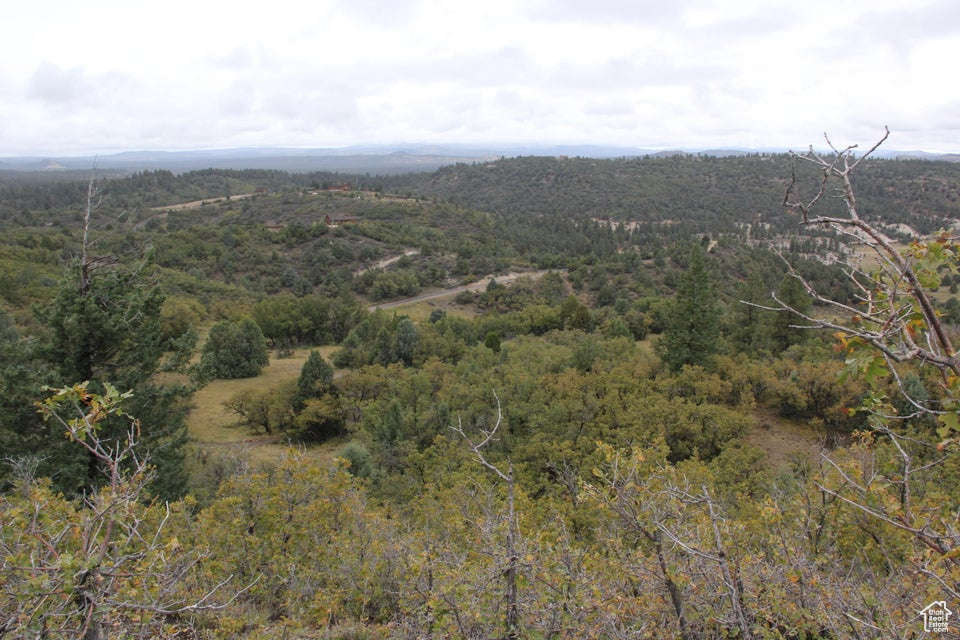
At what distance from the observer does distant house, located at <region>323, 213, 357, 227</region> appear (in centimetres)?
8019

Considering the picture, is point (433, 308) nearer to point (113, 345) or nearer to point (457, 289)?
point (457, 289)

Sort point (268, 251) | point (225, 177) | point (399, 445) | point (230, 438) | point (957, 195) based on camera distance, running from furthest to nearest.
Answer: point (225, 177) < point (957, 195) < point (268, 251) < point (230, 438) < point (399, 445)

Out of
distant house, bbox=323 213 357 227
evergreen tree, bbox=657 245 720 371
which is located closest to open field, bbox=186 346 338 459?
evergreen tree, bbox=657 245 720 371

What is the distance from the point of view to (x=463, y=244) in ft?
249

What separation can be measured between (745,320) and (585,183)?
104m

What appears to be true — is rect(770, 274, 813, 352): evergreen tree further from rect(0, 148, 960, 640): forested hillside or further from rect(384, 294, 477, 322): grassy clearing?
rect(384, 294, 477, 322): grassy clearing

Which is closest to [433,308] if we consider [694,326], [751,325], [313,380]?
[313,380]

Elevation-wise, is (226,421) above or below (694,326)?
below

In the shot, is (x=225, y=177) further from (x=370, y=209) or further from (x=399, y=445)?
(x=399, y=445)

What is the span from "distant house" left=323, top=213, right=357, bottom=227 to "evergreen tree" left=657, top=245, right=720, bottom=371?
6532 cm

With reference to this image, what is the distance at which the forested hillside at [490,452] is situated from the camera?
9.37 ft

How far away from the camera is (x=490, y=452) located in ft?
54.8

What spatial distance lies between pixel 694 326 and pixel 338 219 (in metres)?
69.6

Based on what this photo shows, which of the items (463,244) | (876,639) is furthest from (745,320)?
(463,244)
